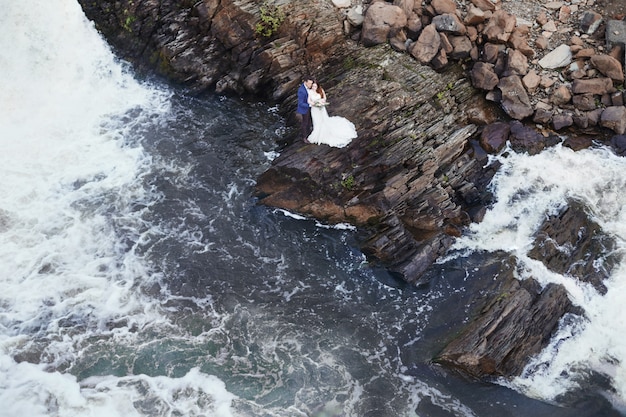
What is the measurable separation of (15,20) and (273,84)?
844 centimetres

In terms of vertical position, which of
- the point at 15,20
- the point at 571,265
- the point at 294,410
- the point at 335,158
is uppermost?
the point at 15,20

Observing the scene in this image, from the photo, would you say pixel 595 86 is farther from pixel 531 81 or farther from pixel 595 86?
pixel 531 81

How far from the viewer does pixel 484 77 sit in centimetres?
1612

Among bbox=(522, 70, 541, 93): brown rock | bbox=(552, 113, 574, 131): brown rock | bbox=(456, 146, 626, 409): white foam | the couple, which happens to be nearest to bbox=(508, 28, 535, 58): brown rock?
bbox=(522, 70, 541, 93): brown rock

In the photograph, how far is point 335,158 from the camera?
1447 centimetres

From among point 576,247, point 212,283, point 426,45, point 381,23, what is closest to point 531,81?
point 426,45

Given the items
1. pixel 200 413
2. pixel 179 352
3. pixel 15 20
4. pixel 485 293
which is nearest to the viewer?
pixel 200 413

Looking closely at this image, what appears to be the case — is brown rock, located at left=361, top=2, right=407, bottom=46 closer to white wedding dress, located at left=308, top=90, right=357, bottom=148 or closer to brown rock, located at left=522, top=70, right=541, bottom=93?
white wedding dress, located at left=308, top=90, right=357, bottom=148

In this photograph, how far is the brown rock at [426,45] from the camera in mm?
15914

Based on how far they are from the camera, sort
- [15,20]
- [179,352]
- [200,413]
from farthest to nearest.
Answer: [15,20], [179,352], [200,413]

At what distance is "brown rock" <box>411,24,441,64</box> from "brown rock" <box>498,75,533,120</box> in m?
2.25

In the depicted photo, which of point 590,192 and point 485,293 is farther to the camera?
point 590,192

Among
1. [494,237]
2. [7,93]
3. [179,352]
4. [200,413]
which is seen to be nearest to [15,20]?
[7,93]

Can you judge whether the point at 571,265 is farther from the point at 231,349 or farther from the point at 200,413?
the point at 200,413
